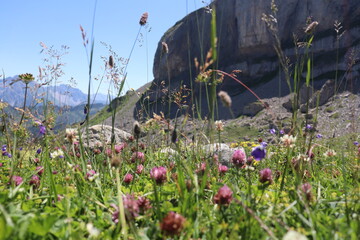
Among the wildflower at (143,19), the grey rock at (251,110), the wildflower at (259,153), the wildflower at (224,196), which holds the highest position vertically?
the wildflower at (143,19)

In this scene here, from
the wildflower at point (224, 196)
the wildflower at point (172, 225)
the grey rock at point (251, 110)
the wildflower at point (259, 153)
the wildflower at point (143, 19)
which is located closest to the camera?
the wildflower at point (172, 225)

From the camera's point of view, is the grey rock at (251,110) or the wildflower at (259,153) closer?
the wildflower at (259,153)

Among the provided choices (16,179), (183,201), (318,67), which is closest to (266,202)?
(183,201)

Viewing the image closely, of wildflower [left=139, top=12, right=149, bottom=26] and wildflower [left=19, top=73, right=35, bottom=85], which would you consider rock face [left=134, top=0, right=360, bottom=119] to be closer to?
wildflower [left=19, top=73, right=35, bottom=85]

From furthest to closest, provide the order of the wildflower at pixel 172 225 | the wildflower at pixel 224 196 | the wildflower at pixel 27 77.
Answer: the wildflower at pixel 27 77 → the wildflower at pixel 224 196 → the wildflower at pixel 172 225

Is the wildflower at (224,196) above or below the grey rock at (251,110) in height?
above

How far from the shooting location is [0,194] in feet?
5.68

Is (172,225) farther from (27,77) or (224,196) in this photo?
(27,77)

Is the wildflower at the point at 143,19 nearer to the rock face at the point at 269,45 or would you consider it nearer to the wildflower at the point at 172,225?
the wildflower at the point at 172,225

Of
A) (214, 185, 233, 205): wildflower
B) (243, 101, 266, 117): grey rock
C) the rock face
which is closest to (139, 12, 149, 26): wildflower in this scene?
(214, 185, 233, 205): wildflower

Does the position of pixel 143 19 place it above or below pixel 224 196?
above

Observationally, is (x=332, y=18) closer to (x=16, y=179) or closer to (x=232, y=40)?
(x=232, y=40)

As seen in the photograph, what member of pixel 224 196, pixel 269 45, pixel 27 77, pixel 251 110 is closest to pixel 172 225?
pixel 224 196

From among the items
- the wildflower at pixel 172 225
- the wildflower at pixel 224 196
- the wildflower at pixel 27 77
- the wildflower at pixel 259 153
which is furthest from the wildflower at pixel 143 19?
the wildflower at pixel 172 225
